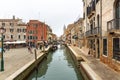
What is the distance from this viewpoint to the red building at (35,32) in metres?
91.1

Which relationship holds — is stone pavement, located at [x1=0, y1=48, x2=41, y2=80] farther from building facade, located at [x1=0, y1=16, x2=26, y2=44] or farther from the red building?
the red building

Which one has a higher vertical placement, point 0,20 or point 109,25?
point 0,20

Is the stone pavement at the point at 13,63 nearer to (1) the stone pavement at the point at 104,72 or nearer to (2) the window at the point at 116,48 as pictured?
(1) the stone pavement at the point at 104,72

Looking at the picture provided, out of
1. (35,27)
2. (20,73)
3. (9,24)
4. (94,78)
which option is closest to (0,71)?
(20,73)

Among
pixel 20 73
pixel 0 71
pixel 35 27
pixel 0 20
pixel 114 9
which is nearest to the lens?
pixel 20 73

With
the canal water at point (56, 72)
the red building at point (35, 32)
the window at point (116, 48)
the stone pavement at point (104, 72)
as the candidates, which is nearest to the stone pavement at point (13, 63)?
the canal water at point (56, 72)

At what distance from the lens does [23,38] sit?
87.6 m

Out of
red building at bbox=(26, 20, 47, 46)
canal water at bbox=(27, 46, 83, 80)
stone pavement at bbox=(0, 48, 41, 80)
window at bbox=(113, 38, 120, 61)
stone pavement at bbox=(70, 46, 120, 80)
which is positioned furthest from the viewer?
red building at bbox=(26, 20, 47, 46)

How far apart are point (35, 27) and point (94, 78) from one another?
80.9m

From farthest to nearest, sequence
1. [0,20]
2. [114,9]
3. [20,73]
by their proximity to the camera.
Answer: [0,20] → [114,9] → [20,73]

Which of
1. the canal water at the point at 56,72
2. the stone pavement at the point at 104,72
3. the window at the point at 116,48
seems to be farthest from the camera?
the canal water at the point at 56,72

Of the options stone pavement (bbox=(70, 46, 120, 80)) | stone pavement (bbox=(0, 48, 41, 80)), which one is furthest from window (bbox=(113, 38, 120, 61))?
stone pavement (bbox=(0, 48, 41, 80))

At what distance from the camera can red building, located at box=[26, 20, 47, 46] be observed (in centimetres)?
9111

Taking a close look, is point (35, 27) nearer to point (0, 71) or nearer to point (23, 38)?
point (23, 38)
